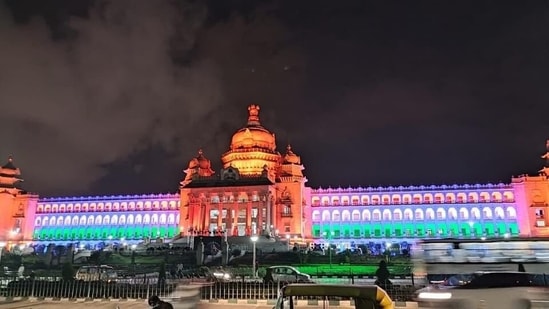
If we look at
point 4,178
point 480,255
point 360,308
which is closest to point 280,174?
point 4,178

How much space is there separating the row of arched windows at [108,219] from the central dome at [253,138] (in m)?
18.0

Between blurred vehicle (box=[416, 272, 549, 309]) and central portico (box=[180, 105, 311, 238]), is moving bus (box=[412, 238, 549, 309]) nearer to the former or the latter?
blurred vehicle (box=[416, 272, 549, 309])

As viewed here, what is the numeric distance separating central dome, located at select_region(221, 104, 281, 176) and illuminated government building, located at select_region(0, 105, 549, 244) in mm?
196

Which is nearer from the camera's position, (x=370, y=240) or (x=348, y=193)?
(x=370, y=240)

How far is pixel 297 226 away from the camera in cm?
7256

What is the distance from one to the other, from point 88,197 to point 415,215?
63841 millimetres

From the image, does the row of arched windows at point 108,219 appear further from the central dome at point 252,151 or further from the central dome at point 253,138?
the central dome at point 253,138

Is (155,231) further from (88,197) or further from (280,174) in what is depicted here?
(280,174)

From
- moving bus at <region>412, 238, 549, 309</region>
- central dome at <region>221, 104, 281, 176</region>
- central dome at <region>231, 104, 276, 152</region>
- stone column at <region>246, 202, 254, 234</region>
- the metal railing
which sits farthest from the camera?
central dome at <region>231, 104, 276, 152</region>

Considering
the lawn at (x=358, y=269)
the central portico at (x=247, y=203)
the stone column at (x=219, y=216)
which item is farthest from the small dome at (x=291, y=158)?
the lawn at (x=358, y=269)

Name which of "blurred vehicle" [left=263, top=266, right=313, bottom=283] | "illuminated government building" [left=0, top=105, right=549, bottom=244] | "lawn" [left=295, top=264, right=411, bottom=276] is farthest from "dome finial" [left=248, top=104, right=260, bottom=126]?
"blurred vehicle" [left=263, top=266, right=313, bottom=283]

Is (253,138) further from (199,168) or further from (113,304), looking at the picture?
(113,304)

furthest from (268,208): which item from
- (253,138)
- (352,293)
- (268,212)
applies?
(352,293)

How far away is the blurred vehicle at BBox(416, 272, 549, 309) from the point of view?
47.5 ft
